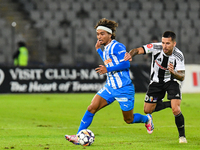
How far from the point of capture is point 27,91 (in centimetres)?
1661

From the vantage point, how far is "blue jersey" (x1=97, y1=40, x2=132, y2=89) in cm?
622

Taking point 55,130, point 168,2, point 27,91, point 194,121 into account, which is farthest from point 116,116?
point 168,2

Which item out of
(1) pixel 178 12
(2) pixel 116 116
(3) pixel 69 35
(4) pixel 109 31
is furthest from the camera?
(1) pixel 178 12

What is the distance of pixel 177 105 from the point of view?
6.54m

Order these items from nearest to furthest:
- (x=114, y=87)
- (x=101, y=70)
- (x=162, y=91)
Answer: (x=101, y=70) → (x=114, y=87) → (x=162, y=91)

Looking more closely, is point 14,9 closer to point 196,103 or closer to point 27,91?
point 27,91

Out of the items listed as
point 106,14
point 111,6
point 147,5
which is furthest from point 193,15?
point 106,14

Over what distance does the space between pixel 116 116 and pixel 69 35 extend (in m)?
8.31

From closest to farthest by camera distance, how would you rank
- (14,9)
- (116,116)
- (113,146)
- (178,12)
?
1. (113,146)
2. (116,116)
3. (14,9)
4. (178,12)

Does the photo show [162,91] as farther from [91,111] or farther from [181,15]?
[181,15]

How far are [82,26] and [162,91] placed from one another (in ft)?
48.3

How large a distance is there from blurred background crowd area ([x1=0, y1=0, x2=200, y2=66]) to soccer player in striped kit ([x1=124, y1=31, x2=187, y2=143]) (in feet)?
33.3

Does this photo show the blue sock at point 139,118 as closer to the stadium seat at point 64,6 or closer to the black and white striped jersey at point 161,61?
the black and white striped jersey at point 161,61

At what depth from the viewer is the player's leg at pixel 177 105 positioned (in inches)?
253
